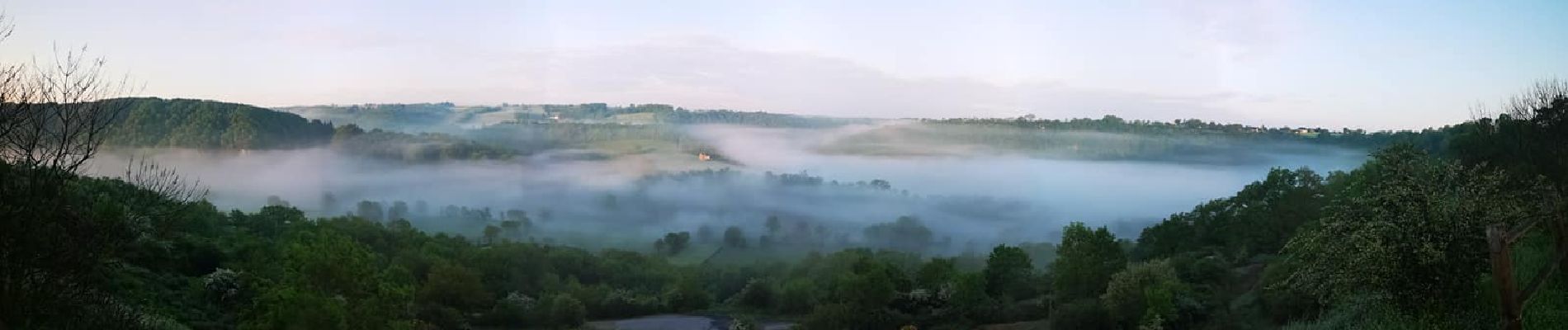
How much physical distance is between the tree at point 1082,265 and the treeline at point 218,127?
90.0 meters

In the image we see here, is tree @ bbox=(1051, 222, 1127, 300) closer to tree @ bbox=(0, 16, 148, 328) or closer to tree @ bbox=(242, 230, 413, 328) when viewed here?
tree @ bbox=(242, 230, 413, 328)

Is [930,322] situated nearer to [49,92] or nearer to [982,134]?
[49,92]

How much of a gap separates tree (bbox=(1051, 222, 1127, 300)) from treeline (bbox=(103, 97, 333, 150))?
8999 centimetres

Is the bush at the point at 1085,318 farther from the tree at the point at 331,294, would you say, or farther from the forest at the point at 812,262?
the tree at the point at 331,294

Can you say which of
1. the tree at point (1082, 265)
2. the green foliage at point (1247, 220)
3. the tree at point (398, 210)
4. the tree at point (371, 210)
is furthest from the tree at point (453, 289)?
the tree at point (371, 210)

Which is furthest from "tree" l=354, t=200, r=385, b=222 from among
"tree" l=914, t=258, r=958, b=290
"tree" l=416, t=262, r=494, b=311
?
"tree" l=914, t=258, r=958, b=290

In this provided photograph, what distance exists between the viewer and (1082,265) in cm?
6112

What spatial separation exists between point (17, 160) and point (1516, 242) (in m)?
35.9

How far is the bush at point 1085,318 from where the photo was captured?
55.3 meters

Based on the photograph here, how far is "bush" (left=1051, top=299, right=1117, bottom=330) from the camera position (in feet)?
181

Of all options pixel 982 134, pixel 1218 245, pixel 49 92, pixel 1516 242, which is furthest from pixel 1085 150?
pixel 49 92

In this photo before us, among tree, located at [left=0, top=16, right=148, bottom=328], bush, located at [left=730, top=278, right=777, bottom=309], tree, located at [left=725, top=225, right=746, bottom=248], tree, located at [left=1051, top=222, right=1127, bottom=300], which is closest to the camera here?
tree, located at [left=0, top=16, right=148, bottom=328]

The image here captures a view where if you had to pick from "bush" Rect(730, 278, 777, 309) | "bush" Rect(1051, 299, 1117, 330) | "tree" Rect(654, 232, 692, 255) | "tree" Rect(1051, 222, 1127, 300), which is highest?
"tree" Rect(1051, 222, 1127, 300)

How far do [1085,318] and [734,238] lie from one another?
120325mm
